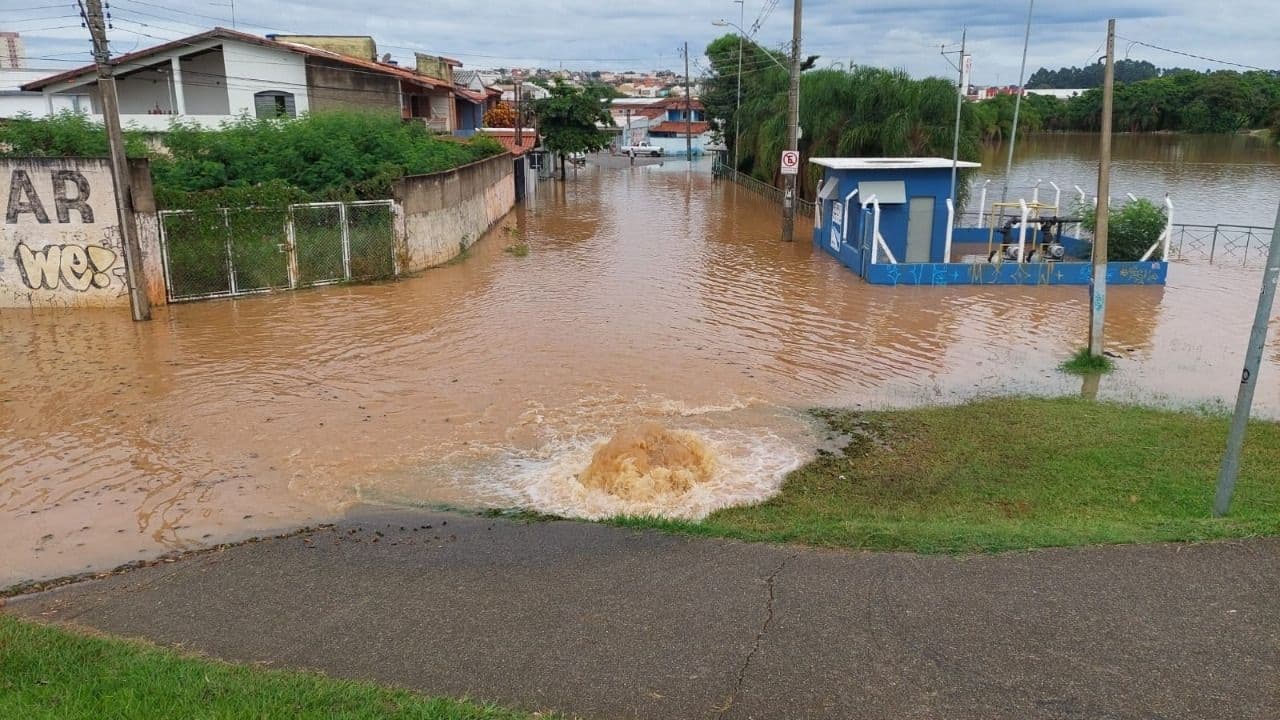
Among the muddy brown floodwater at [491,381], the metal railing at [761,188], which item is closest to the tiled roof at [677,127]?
the metal railing at [761,188]

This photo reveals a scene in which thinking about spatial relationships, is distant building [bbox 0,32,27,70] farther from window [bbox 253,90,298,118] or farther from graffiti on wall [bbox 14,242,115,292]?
graffiti on wall [bbox 14,242,115,292]

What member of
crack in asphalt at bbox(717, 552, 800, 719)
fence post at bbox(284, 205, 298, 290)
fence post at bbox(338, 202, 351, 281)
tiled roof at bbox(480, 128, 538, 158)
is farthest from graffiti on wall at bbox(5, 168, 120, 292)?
tiled roof at bbox(480, 128, 538, 158)

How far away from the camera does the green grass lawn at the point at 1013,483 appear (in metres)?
7.55

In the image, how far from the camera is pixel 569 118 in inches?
2175

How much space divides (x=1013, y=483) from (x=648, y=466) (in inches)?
152

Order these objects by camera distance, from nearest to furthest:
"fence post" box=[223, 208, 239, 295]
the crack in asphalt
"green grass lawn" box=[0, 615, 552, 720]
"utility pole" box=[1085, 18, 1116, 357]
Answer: "green grass lawn" box=[0, 615, 552, 720]
the crack in asphalt
"utility pole" box=[1085, 18, 1116, 357]
"fence post" box=[223, 208, 239, 295]

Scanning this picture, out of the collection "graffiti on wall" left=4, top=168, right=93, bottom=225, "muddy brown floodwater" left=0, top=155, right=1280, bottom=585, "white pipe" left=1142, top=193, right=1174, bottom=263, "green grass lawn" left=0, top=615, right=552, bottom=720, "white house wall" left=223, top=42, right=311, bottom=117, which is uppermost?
"white house wall" left=223, top=42, right=311, bottom=117

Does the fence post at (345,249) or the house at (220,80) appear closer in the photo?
the fence post at (345,249)

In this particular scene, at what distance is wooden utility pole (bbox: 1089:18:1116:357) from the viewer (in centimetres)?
1334

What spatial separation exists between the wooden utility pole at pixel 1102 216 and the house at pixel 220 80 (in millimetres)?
27151

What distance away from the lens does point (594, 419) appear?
12.2 m

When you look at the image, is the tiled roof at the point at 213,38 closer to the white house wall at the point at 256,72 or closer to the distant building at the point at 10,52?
the white house wall at the point at 256,72

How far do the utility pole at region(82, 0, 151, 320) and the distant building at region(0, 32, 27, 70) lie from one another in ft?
133

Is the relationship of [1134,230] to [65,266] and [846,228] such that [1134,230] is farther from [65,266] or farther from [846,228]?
[65,266]
